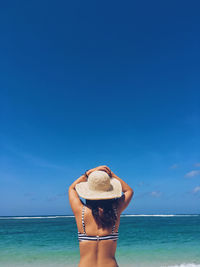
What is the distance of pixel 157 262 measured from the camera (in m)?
8.65

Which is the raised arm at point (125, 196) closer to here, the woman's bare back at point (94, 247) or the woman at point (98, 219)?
the woman at point (98, 219)

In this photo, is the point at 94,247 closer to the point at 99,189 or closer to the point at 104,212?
the point at 104,212

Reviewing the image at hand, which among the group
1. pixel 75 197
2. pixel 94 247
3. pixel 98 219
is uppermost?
pixel 75 197

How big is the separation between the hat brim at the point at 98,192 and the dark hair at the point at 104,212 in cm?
7

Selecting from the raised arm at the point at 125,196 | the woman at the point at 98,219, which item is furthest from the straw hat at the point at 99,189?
the raised arm at the point at 125,196

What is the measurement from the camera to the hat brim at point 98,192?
185 cm

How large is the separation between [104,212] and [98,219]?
0.07 m

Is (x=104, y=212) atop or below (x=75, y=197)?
below

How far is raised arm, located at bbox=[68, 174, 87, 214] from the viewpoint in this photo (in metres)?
1.96

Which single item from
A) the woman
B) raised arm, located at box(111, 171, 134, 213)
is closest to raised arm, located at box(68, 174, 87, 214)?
the woman

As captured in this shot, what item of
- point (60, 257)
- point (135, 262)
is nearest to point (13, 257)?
point (60, 257)

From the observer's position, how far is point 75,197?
2.00 m

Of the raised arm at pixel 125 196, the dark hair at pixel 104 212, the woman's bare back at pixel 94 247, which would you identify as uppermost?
the raised arm at pixel 125 196

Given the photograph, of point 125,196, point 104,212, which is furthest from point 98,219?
point 125,196
